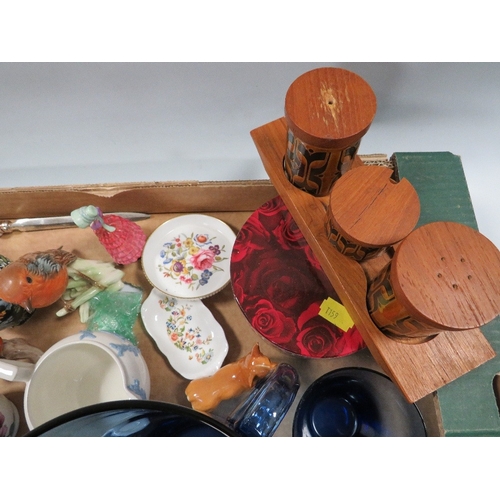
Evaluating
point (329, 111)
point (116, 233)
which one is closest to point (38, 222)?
point (116, 233)

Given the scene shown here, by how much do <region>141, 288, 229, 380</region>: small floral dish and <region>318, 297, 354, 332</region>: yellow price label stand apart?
0.17m

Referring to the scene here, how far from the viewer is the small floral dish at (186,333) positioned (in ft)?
2.03

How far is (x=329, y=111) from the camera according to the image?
0.36m

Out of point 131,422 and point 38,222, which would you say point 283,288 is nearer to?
point 131,422

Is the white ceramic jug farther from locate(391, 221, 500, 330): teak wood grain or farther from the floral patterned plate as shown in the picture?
locate(391, 221, 500, 330): teak wood grain

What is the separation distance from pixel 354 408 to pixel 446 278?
349 millimetres

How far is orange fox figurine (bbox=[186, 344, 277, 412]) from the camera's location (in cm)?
53

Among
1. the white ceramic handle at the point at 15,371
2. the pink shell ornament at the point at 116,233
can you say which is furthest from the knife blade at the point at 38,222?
the white ceramic handle at the point at 15,371

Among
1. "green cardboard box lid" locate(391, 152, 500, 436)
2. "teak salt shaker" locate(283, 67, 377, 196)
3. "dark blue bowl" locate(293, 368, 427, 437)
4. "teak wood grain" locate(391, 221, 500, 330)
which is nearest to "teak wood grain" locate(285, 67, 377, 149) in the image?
"teak salt shaker" locate(283, 67, 377, 196)

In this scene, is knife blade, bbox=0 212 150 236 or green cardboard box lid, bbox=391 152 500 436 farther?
knife blade, bbox=0 212 150 236

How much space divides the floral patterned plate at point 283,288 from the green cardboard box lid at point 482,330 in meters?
0.12

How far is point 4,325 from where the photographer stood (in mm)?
589

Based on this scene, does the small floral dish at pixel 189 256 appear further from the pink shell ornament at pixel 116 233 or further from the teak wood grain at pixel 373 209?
the teak wood grain at pixel 373 209
